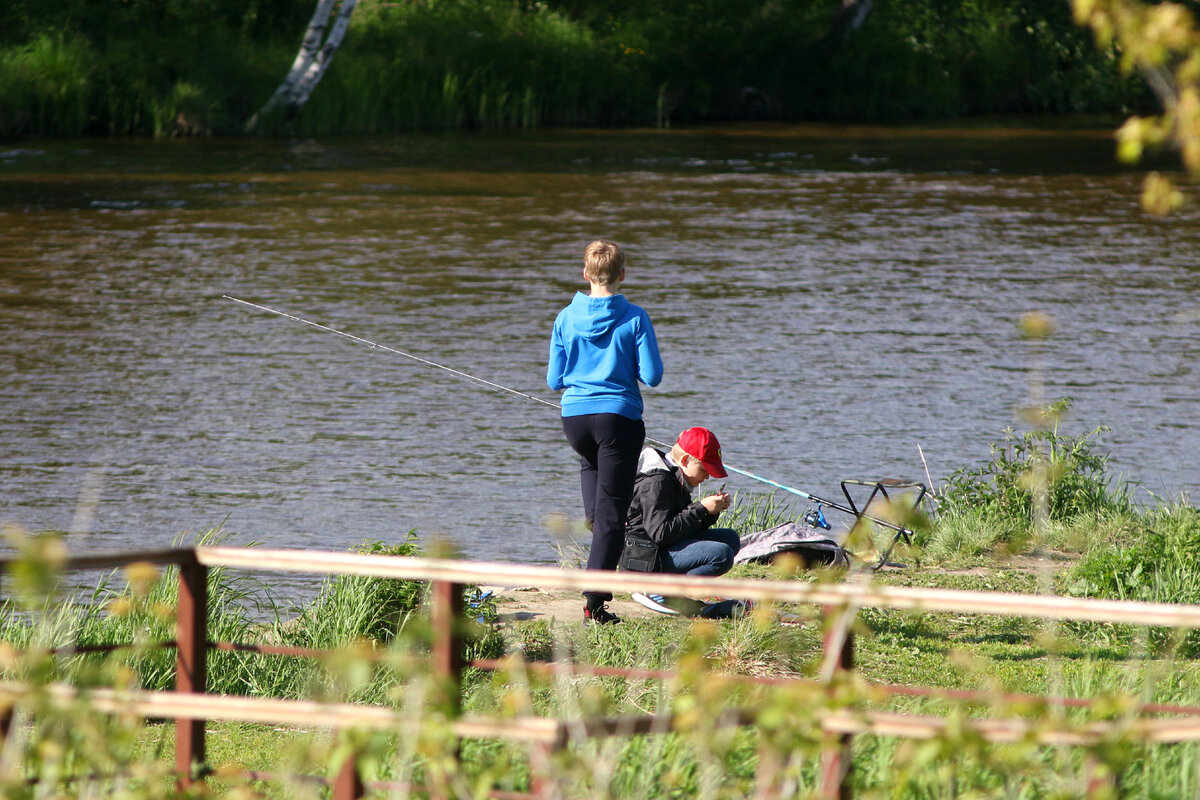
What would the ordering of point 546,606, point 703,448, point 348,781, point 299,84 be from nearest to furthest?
1. point 348,781
2. point 703,448
3. point 546,606
4. point 299,84

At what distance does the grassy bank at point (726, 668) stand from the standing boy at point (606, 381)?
0.47 metres

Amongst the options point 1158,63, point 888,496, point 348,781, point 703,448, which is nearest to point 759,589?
point 348,781

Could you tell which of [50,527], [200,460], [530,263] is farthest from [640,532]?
[530,263]

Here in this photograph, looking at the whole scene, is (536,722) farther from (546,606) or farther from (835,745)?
(546,606)

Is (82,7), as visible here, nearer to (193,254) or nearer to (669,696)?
(193,254)

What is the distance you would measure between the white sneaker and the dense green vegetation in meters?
23.4

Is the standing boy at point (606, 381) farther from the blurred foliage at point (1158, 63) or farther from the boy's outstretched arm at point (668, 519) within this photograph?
the blurred foliage at point (1158, 63)

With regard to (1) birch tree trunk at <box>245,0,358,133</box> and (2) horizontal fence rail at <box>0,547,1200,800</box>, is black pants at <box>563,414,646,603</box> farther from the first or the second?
(1) birch tree trunk at <box>245,0,358,133</box>

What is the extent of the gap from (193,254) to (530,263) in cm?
376

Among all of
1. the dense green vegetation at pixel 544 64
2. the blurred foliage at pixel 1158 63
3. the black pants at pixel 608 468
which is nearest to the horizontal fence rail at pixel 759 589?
Result: the blurred foliage at pixel 1158 63

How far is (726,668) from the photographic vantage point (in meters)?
5.79

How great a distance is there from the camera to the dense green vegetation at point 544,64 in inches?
1132

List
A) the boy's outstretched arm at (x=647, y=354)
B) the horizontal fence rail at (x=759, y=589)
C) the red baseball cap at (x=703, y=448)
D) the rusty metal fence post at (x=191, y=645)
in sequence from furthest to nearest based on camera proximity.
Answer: the red baseball cap at (x=703, y=448) < the boy's outstretched arm at (x=647, y=354) < the rusty metal fence post at (x=191, y=645) < the horizontal fence rail at (x=759, y=589)

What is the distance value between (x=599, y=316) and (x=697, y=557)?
1.11 meters
